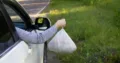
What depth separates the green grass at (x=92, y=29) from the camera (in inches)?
273

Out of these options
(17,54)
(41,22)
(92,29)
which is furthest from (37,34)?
(92,29)

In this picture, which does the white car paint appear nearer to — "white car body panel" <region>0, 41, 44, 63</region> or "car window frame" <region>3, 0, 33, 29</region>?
"white car body panel" <region>0, 41, 44, 63</region>

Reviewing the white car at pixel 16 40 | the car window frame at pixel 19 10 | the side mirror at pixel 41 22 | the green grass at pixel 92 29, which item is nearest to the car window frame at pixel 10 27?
the white car at pixel 16 40

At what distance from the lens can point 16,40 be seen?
3.38m

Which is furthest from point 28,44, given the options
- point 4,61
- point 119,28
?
point 119,28

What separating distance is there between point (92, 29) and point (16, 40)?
617cm

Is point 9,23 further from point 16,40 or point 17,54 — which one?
point 17,54

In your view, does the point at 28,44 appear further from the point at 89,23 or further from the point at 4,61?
the point at 89,23

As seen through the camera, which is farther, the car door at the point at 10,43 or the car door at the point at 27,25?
the car door at the point at 27,25

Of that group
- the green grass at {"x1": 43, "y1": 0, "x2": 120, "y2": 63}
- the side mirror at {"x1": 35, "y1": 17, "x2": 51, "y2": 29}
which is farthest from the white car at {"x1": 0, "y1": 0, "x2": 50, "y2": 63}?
the green grass at {"x1": 43, "y1": 0, "x2": 120, "y2": 63}

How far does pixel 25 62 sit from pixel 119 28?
20.1ft

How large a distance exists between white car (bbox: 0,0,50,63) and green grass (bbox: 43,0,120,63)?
2.59m

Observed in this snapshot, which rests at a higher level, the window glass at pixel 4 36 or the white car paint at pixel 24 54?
the window glass at pixel 4 36

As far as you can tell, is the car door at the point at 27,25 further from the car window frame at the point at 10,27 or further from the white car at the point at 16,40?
the car window frame at the point at 10,27
